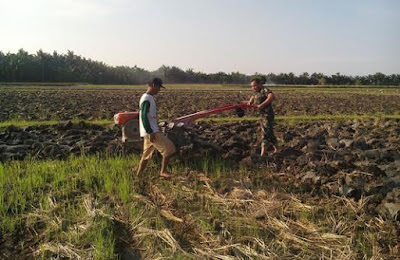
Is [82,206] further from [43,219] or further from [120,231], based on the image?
[120,231]

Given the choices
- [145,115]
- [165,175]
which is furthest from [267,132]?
[145,115]

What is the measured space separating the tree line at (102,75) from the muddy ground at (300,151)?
4012cm

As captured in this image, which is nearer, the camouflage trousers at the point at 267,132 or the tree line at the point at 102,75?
the camouflage trousers at the point at 267,132

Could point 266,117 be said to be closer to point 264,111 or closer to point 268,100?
point 264,111

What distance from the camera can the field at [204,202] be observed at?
165 inches

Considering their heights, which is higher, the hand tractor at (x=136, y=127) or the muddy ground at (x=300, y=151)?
the hand tractor at (x=136, y=127)

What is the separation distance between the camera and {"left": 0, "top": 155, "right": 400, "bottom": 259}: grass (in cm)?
412

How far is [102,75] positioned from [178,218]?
5141cm

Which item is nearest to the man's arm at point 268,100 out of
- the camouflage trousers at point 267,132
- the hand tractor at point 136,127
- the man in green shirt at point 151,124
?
the camouflage trousers at point 267,132

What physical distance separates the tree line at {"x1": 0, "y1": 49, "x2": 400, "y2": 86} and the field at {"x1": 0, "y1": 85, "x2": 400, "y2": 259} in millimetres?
42477

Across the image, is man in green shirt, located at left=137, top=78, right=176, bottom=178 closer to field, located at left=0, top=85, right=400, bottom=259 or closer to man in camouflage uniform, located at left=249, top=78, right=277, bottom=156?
field, located at left=0, top=85, right=400, bottom=259

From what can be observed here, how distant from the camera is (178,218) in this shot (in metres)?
4.86

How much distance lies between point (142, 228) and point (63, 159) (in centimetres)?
364

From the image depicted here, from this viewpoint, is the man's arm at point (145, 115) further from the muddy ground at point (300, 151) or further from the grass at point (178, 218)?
the muddy ground at point (300, 151)
